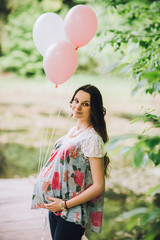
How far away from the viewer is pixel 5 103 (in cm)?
943

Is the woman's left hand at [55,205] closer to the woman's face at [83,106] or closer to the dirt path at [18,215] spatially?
the woman's face at [83,106]

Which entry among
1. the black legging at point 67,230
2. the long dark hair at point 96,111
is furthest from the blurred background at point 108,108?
the black legging at point 67,230

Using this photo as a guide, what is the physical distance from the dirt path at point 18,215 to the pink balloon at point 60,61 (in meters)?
1.28

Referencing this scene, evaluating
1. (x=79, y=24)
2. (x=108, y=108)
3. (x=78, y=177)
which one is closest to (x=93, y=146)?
(x=78, y=177)

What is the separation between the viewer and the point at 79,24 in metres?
1.63

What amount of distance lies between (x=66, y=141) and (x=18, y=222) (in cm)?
126

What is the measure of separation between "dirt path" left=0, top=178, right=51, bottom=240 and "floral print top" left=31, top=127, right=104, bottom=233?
Result: 916 mm

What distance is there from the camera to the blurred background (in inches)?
38.5

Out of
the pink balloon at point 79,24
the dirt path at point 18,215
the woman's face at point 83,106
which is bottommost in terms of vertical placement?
the dirt path at point 18,215

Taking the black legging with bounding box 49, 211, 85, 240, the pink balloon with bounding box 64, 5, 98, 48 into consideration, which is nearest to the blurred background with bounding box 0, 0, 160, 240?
the pink balloon with bounding box 64, 5, 98, 48

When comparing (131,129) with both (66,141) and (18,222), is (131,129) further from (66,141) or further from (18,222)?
(66,141)

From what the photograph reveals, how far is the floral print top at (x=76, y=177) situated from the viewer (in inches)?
49.4

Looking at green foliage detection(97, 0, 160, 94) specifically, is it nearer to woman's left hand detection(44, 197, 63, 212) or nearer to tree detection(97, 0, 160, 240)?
tree detection(97, 0, 160, 240)

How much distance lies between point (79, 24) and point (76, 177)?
921 mm
